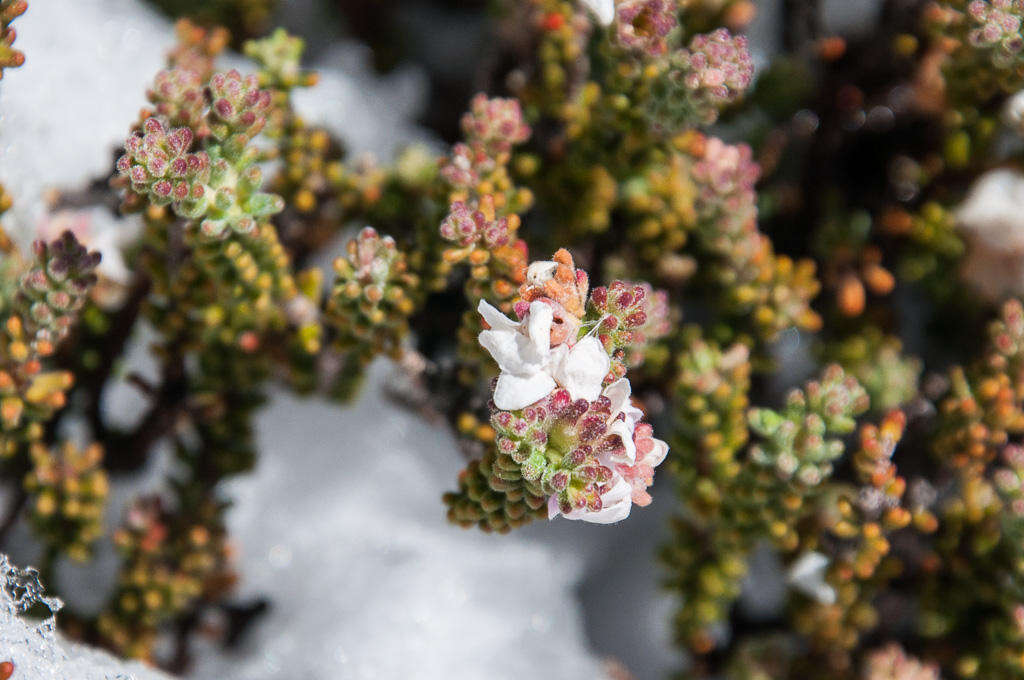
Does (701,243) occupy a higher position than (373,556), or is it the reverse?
(701,243)

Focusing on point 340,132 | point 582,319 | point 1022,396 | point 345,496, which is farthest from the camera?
point 340,132

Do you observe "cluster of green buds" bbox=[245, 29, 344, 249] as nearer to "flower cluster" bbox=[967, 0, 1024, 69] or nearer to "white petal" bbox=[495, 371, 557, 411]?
"white petal" bbox=[495, 371, 557, 411]

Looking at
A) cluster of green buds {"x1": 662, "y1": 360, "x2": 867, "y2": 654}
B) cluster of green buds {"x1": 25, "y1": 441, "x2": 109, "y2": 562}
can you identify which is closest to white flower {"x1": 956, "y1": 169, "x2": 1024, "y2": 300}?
cluster of green buds {"x1": 662, "y1": 360, "x2": 867, "y2": 654}

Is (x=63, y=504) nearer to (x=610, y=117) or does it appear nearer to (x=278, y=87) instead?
(x=278, y=87)

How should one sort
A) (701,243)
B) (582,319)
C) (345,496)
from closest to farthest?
1. (582,319)
2. (701,243)
3. (345,496)

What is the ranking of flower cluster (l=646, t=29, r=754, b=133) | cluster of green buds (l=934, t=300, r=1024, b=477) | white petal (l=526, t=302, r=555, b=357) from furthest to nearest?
cluster of green buds (l=934, t=300, r=1024, b=477), flower cluster (l=646, t=29, r=754, b=133), white petal (l=526, t=302, r=555, b=357)

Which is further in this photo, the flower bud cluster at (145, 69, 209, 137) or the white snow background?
the white snow background

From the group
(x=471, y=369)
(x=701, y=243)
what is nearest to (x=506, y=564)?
(x=471, y=369)
